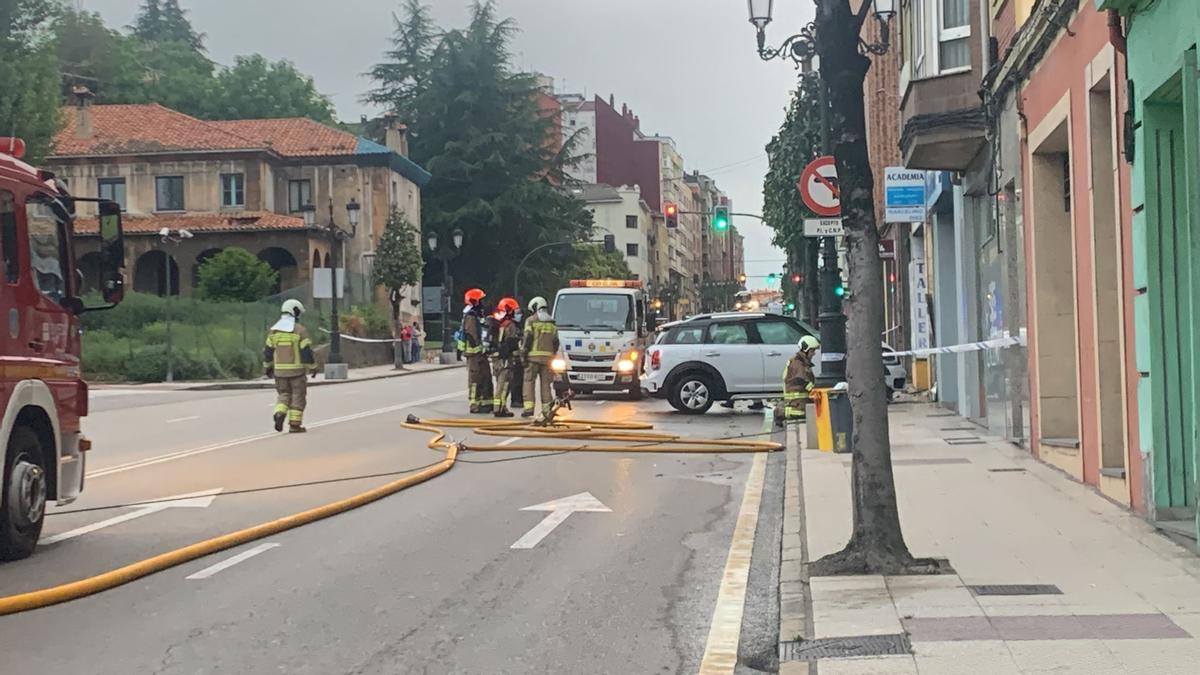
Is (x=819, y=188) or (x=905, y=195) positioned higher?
(x=905, y=195)

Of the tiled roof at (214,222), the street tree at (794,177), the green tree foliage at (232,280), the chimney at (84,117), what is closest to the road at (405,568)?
the street tree at (794,177)

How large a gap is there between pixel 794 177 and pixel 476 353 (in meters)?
12.1

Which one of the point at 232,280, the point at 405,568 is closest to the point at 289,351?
the point at 405,568

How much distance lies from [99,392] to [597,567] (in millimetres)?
28706

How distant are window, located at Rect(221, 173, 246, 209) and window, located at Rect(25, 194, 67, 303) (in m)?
52.1

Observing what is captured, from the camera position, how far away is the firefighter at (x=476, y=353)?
21016mm

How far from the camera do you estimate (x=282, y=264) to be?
2319 inches

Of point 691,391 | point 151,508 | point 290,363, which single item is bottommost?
point 151,508

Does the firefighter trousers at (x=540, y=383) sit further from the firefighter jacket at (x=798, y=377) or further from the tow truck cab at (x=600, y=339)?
the tow truck cab at (x=600, y=339)

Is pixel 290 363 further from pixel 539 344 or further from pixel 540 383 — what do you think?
pixel 539 344

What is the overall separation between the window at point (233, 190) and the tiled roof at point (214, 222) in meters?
0.82

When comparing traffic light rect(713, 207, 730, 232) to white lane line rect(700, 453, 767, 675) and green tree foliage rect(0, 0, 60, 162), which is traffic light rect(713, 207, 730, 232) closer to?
white lane line rect(700, 453, 767, 675)

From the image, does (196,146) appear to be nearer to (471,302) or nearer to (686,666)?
(471,302)

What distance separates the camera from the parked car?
72.0ft
